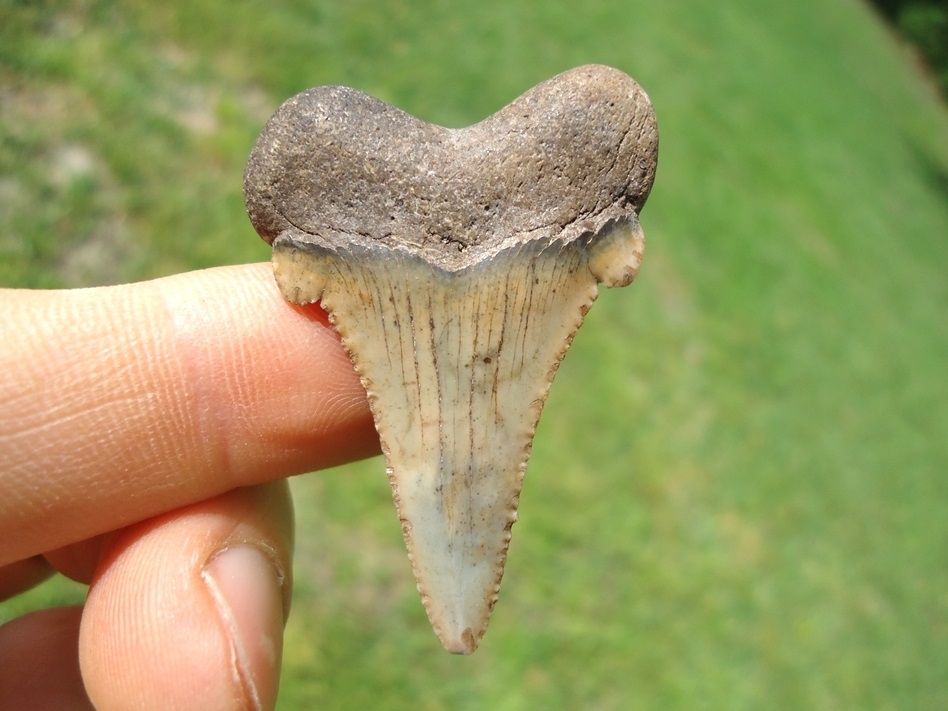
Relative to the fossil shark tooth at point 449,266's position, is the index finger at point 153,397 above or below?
below

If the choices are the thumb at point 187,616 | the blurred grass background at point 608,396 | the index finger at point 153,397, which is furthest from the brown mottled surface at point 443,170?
the blurred grass background at point 608,396

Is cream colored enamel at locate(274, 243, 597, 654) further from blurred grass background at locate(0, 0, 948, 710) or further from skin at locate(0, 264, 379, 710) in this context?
blurred grass background at locate(0, 0, 948, 710)

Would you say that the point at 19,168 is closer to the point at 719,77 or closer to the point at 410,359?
the point at 410,359

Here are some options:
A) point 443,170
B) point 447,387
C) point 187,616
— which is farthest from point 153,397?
point 443,170

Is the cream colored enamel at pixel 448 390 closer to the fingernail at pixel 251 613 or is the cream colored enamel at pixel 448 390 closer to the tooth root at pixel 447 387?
the tooth root at pixel 447 387

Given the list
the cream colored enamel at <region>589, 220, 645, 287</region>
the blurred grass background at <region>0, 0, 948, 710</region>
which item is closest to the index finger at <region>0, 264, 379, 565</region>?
the cream colored enamel at <region>589, 220, 645, 287</region>

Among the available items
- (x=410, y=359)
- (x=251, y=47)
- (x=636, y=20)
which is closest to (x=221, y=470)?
(x=410, y=359)

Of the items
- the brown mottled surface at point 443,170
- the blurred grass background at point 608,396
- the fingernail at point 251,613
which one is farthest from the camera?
the blurred grass background at point 608,396
